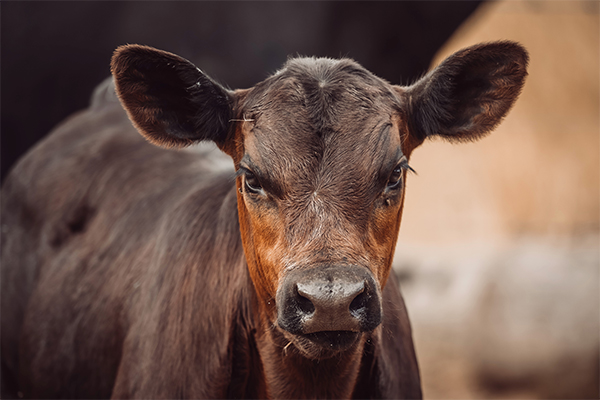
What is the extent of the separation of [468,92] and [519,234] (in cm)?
1110

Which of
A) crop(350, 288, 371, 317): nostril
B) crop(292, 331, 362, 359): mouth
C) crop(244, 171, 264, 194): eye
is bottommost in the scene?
crop(292, 331, 362, 359): mouth

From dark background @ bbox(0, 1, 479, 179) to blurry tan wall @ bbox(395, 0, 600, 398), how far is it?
164 cm

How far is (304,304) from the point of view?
81.0 inches

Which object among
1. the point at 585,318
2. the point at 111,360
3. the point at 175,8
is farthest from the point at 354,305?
the point at 175,8

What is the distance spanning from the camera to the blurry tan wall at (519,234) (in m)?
6.99

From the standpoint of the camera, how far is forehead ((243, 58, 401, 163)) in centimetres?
234

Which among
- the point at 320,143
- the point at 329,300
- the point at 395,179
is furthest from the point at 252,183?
the point at 329,300

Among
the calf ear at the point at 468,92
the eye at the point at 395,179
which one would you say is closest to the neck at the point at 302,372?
the eye at the point at 395,179

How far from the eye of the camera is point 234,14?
8992mm

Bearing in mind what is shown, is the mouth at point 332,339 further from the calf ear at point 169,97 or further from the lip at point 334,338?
the calf ear at point 169,97

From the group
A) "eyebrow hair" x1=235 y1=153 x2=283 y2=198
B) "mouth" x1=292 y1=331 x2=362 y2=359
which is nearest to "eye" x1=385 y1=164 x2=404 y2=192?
"eyebrow hair" x1=235 y1=153 x2=283 y2=198

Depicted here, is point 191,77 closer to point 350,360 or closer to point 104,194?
point 350,360

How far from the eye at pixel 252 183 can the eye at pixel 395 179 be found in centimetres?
54

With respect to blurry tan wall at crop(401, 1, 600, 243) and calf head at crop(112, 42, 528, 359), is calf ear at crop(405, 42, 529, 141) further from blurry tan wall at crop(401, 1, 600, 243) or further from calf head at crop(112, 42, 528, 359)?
blurry tan wall at crop(401, 1, 600, 243)
